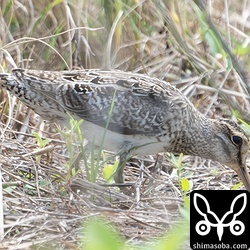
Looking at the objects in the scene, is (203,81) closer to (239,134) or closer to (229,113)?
(229,113)

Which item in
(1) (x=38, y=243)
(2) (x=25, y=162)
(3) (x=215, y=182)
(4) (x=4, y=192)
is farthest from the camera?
(3) (x=215, y=182)

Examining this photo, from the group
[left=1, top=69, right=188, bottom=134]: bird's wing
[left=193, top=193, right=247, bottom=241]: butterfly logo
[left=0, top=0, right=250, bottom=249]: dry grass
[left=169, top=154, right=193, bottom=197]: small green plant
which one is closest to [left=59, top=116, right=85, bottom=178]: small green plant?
[left=0, top=0, right=250, bottom=249]: dry grass

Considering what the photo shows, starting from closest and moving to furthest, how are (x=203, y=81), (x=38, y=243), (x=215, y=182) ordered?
(x=38, y=243)
(x=215, y=182)
(x=203, y=81)

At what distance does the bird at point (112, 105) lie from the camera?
4.88m

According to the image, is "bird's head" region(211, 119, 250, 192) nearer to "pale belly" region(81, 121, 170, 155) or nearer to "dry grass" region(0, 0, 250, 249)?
"dry grass" region(0, 0, 250, 249)

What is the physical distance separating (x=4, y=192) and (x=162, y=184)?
3.87 feet

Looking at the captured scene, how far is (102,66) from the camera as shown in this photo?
6160mm

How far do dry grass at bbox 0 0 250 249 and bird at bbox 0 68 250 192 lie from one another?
9.9 inches

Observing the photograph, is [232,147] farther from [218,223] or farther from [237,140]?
[218,223]

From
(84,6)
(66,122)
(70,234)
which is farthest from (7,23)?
(70,234)

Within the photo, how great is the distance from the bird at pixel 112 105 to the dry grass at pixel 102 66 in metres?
0.25

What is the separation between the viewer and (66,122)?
16.4ft

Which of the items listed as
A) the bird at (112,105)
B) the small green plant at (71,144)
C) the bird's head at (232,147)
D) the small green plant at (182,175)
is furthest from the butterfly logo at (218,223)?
the bird's head at (232,147)

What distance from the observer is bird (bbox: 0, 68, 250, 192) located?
488 cm
